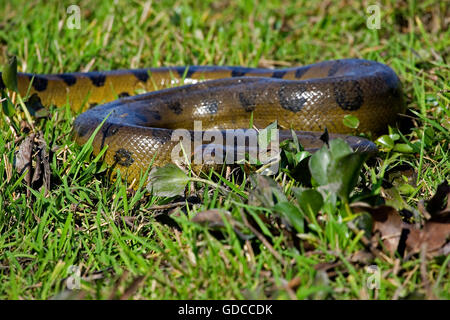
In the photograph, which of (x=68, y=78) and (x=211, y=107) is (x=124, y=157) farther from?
(x=68, y=78)

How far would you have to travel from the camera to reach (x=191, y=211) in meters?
3.16

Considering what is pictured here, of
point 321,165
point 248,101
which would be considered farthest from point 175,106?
point 321,165

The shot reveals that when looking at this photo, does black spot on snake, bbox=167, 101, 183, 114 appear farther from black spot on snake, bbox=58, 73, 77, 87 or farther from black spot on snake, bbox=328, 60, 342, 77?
black spot on snake, bbox=328, 60, 342, 77

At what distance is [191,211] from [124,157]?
1018mm

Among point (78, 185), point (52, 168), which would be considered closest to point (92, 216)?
point (78, 185)

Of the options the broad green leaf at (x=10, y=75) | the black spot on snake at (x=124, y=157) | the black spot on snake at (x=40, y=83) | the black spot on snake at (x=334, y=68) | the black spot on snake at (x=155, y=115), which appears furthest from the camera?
the black spot on snake at (x=40, y=83)

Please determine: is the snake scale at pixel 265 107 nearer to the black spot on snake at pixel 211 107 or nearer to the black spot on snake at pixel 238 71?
the black spot on snake at pixel 211 107

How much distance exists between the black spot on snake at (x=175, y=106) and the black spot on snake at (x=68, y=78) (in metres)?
1.25

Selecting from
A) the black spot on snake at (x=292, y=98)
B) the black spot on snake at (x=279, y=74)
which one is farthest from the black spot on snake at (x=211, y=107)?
the black spot on snake at (x=279, y=74)

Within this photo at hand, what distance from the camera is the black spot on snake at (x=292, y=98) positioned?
461 cm

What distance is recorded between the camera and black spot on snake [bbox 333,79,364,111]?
4543 mm

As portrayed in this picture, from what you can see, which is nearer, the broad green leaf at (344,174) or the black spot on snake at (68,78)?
the broad green leaf at (344,174)

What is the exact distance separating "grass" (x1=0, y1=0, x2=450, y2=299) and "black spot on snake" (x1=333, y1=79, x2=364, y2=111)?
0.52 metres

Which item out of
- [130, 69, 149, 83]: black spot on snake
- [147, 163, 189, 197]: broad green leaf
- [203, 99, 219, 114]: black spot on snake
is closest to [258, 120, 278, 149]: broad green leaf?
[147, 163, 189, 197]: broad green leaf
